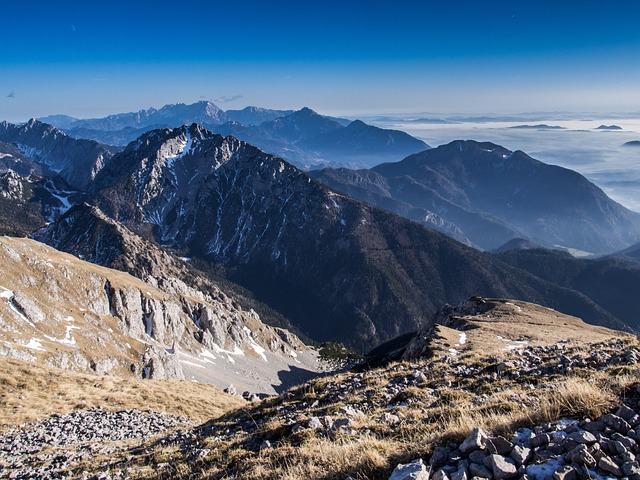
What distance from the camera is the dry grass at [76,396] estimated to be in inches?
1240

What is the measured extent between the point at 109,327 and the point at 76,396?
84.4 metres

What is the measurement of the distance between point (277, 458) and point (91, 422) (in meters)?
24.9

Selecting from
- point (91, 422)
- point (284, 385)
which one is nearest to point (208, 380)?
point (284, 385)

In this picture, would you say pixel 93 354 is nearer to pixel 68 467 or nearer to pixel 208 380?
pixel 208 380

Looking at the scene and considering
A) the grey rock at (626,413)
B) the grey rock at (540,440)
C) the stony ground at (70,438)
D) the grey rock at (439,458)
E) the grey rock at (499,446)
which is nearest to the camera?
the grey rock at (499,446)

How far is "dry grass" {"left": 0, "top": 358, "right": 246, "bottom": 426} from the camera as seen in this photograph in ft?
103

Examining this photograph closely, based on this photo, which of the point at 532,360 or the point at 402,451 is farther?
the point at 532,360

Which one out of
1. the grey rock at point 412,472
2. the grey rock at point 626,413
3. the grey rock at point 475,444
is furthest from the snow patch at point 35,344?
the grey rock at point 626,413

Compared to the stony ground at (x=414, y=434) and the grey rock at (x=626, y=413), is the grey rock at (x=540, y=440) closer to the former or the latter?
the stony ground at (x=414, y=434)

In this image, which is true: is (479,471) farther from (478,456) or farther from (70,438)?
(70,438)

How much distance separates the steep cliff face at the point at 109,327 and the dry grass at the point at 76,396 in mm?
32072

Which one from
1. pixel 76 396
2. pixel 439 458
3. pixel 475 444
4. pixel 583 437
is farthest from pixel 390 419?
pixel 76 396

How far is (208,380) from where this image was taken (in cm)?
12619

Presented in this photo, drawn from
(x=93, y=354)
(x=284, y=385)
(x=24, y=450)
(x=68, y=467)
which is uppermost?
(x=68, y=467)
